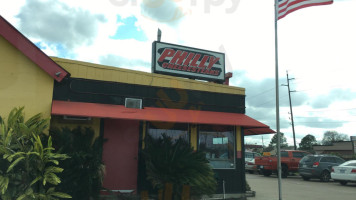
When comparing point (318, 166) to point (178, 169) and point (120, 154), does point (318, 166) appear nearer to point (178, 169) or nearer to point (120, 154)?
point (178, 169)

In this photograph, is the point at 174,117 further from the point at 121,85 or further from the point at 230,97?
the point at 230,97

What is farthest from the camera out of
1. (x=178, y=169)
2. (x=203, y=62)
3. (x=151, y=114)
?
(x=203, y=62)

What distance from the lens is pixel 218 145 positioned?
10562 millimetres

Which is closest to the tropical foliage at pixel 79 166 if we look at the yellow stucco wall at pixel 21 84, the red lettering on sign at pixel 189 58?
the yellow stucco wall at pixel 21 84

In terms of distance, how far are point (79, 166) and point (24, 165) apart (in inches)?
46.0

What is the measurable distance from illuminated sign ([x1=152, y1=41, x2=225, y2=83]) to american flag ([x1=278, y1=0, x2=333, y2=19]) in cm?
301

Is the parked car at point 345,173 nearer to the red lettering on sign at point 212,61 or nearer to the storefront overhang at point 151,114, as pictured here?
the storefront overhang at point 151,114

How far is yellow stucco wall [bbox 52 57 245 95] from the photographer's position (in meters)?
8.78

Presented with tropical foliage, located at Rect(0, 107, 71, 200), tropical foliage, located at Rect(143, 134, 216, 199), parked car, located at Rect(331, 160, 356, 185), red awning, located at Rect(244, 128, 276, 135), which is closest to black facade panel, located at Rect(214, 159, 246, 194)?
red awning, located at Rect(244, 128, 276, 135)

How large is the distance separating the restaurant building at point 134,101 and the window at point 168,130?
0.03m

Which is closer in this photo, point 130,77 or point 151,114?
point 151,114

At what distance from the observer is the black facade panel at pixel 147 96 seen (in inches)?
342

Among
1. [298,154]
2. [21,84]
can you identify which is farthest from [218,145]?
[298,154]

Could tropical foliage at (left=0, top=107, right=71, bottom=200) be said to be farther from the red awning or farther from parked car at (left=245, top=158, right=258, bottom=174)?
parked car at (left=245, top=158, right=258, bottom=174)
